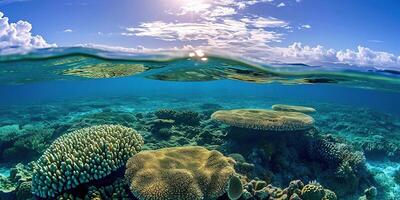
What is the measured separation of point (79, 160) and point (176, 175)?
7.51ft

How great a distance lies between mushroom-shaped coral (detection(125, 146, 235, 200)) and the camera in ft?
22.0

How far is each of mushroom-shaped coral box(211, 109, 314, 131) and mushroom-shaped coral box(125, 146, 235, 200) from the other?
263 cm

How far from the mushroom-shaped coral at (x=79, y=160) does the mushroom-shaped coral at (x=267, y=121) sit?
3653 mm

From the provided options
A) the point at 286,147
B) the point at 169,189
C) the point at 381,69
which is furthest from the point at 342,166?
the point at 381,69

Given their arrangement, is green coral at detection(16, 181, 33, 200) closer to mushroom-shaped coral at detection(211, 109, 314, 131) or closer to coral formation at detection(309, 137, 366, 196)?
mushroom-shaped coral at detection(211, 109, 314, 131)

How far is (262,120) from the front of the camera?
10.7 metres

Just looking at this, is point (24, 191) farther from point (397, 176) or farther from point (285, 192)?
point (397, 176)

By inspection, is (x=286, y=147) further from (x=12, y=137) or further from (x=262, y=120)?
(x=12, y=137)

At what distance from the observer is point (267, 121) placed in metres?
10.6

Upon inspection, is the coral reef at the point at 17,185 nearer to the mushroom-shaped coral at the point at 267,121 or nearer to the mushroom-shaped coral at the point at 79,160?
the mushroom-shaped coral at the point at 79,160

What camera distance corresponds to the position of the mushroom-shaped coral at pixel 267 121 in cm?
1034

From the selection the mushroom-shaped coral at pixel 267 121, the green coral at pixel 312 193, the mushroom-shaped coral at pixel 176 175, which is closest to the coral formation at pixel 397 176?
the mushroom-shaped coral at pixel 267 121

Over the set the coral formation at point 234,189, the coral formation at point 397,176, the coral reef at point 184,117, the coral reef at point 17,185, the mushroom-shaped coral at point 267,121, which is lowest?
the coral formation at point 397,176

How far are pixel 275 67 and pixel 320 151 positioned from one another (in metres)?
7.76
